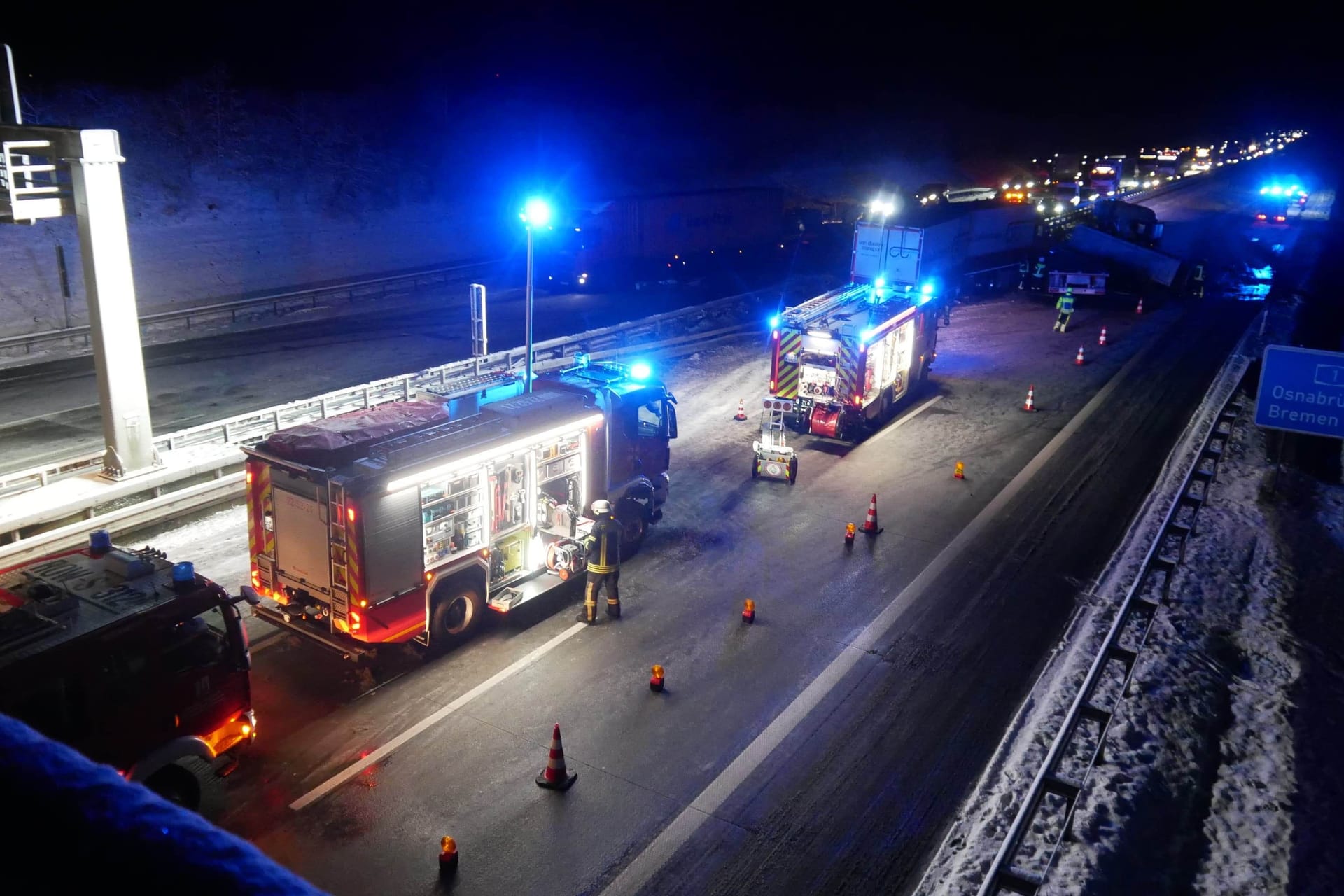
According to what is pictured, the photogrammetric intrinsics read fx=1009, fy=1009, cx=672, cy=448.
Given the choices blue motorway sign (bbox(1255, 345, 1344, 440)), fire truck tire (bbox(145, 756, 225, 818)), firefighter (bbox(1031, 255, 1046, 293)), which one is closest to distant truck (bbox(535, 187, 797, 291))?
firefighter (bbox(1031, 255, 1046, 293))

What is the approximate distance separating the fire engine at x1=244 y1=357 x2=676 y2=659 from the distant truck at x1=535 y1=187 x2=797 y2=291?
2427 centimetres

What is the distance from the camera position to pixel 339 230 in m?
39.8

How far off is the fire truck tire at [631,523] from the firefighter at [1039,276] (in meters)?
31.9

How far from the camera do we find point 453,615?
13.0 metres

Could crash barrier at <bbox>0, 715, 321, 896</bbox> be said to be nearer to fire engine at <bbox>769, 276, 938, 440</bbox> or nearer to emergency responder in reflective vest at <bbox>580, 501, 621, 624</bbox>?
emergency responder in reflective vest at <bbox>580, 501, 621, 624</bbox>

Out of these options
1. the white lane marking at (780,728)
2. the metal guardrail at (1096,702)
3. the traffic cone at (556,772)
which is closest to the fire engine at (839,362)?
the white lane marking at (780,728)

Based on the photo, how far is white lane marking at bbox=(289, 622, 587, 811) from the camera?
397 inches

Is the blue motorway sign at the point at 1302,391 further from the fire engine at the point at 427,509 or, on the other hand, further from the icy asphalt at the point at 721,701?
the fire engine at the point at 427,509

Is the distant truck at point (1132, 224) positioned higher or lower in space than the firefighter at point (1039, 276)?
higher

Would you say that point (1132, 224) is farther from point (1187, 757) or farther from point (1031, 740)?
point (1031, 740)

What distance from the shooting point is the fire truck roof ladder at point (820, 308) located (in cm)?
→ 2238

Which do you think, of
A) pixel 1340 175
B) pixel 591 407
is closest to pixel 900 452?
pixel 591 407

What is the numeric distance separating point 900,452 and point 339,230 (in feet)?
88.5

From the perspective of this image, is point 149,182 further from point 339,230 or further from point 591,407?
point 591,407
